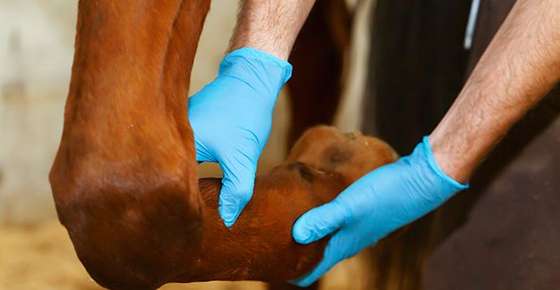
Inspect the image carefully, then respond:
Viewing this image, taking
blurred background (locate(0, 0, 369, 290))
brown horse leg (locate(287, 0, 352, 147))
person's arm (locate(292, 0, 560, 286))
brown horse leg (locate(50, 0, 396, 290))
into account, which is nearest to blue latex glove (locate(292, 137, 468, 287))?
person's arm (locate(292, 0, 560, 286))

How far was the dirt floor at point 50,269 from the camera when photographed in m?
1.48

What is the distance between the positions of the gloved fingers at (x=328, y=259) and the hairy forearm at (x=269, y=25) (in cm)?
20

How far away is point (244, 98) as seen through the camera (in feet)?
2.86

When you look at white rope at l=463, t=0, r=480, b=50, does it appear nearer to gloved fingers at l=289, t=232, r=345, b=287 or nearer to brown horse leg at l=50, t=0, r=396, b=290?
gloved fingers at l=289, t=232, r=345, b=287

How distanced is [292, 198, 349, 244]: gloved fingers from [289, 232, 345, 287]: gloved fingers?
0.05ft

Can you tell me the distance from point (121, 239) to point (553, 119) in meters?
0.56

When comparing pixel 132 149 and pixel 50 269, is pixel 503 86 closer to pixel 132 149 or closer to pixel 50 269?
pixel 132 149

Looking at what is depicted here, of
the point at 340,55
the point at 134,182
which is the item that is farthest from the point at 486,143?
the point at 340,55

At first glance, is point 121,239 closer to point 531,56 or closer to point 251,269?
point 251,269

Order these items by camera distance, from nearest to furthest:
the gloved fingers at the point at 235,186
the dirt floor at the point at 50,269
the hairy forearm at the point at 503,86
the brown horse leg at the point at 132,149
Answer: the brown horse leg at the point at 132,149 → the gloved fingers at the point at 235,186 → the hairy forearm at the point at 503,86 → the dirt floor at the point at 50,269

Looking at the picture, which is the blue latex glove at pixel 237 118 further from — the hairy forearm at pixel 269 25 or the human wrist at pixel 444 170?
the human wrist at pixel 444 170

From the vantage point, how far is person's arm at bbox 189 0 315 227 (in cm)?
81

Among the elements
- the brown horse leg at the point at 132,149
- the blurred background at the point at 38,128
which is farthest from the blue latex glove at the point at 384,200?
the blurred background at the point at 38,128

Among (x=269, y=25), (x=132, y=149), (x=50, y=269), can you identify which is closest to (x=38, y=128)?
(x=50, y=269)
